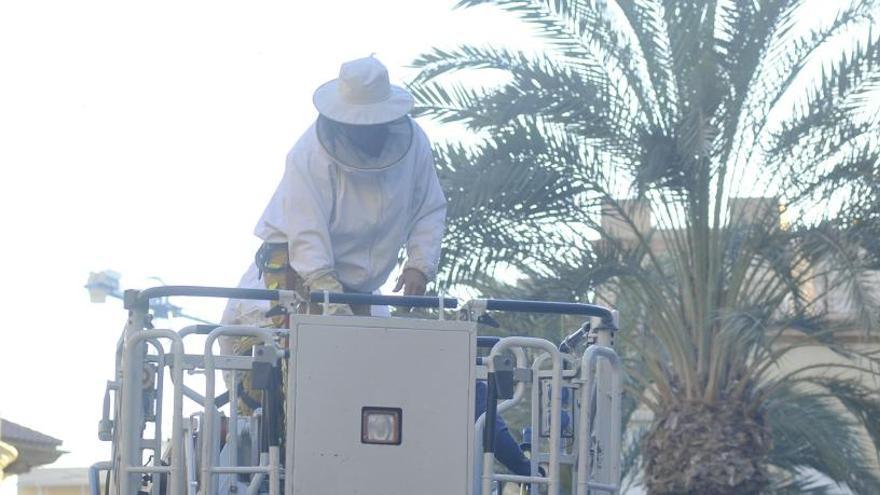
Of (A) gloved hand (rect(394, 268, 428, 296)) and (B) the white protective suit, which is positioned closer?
(B) the white protective suit

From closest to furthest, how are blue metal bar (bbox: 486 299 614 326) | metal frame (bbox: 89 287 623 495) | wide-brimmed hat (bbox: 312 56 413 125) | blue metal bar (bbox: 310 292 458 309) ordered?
1. metal frame (bbox: 89 287 623 495)
2. blue metal bar (bbox: 310 292 458 309)
3. blue metal bar (bbox: 486 299 614 326)
4. wide-brimmed hat (bbox: 312 56 413 125)

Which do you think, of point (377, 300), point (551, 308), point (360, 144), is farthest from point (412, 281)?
point (377, 300)

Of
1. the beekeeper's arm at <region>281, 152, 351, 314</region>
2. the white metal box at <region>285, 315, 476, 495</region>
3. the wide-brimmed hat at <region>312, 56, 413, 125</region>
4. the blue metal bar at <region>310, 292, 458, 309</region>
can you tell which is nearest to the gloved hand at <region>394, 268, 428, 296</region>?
the beekeeper's arm at <region>281, 152, 351, 314</region>

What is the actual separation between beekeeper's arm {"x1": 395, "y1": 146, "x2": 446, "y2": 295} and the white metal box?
1.51 m

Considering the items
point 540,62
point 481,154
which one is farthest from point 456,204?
point 540,62

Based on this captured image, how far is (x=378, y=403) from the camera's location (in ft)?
18.1

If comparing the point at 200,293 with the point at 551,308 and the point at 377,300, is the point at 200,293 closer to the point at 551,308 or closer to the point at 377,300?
the point at 377,300

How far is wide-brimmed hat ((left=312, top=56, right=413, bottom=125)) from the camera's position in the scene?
21.9 ft

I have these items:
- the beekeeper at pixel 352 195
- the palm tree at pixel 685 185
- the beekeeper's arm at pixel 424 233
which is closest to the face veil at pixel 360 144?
the beekeeper at pixel 352 195

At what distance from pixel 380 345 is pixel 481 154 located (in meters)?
7.74

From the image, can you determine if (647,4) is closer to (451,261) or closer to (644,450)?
(451,261)

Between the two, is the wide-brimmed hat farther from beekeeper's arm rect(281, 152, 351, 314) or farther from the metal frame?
the metal frame

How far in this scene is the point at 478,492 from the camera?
585cm

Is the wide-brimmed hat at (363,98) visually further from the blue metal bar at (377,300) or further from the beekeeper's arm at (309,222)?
the blue metal bar at (377,300)
